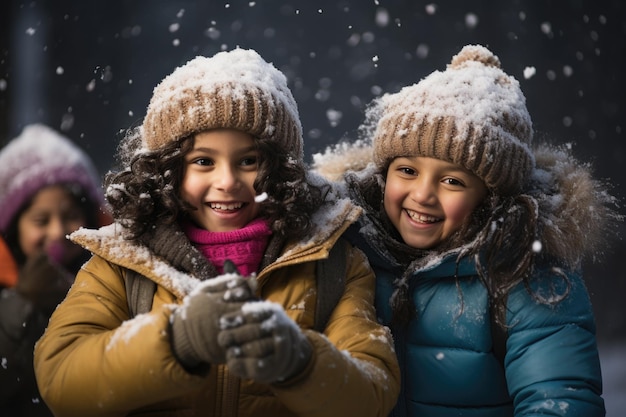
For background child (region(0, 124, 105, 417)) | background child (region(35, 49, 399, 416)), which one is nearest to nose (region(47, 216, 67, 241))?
background child (region(0, 124, 105, 417))

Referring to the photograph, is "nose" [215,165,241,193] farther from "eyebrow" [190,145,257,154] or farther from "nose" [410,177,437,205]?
"nose" [410,177,437,205]

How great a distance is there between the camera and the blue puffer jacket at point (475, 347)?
190 centimetres

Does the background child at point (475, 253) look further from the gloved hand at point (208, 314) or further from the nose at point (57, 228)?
the nose at point (57, 228)

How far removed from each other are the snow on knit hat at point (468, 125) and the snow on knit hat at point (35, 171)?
5.42 ft

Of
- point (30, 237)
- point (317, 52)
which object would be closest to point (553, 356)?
point (30, 237)

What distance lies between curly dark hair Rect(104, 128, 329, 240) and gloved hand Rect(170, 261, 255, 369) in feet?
1.46

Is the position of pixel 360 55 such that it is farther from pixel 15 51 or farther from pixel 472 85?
pixel 472 85

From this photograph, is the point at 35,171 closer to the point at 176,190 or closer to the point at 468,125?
the point at 176,190

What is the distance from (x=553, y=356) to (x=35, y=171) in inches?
90.2

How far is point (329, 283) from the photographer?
5.99 feet

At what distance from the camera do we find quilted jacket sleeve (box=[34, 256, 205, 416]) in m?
1.45

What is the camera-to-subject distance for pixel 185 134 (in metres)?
1.82

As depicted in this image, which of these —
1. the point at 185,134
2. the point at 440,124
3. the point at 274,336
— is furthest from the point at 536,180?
Answer: the point at 274,336

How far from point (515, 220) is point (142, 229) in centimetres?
93
